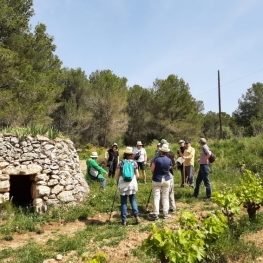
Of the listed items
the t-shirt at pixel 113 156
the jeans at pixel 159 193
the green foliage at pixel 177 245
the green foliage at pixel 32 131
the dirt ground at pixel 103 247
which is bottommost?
the dirt ground at pixel 103 247

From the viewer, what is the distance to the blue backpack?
6.39 m

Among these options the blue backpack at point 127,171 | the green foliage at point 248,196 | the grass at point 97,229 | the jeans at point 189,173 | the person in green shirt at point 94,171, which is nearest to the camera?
the grass at point 97,229

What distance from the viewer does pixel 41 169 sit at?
304 inches

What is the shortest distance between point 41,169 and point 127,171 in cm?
261

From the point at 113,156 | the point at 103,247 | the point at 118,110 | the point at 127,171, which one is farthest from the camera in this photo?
the point at 118,110

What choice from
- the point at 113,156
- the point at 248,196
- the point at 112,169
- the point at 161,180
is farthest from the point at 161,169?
the point at 112,169

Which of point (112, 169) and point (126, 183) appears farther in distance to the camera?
point (112, 169)

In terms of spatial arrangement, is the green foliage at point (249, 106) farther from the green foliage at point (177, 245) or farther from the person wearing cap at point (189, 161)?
the green foliage at point (177, 245)

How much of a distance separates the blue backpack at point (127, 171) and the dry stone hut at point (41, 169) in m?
2.21

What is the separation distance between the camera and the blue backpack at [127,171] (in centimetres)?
639

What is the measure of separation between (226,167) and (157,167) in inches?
294

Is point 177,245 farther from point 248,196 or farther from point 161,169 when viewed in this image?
point 161,169

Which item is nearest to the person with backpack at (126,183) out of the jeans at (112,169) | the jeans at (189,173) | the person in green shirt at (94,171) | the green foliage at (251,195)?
the green foliage at (251,195)

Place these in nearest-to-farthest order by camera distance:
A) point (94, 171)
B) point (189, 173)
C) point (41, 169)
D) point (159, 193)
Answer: point (159, 193) → point (41, 169) → point (94, 171) → point (189, 173)
